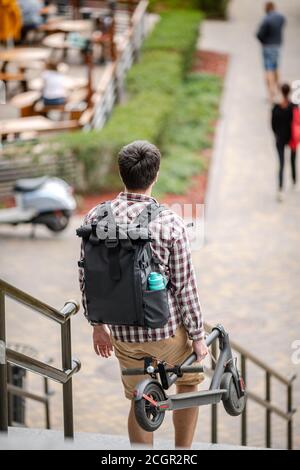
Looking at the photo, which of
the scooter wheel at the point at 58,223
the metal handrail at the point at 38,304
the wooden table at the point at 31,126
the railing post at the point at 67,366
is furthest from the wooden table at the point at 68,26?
the metal handrail at the point at 38,304

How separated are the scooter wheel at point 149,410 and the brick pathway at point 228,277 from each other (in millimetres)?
4406

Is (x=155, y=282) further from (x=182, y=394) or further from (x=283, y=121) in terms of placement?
(x=283, y=121)

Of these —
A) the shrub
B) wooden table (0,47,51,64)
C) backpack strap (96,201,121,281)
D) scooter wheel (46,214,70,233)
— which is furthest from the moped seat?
backpack strap (96,201,121,281)

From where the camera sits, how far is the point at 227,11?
2792cm

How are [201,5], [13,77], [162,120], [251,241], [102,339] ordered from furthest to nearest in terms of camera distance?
[201,5]
[13,77]
[162,120]
[251,241]
[102,339]

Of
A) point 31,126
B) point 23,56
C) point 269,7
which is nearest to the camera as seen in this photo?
point 31,126

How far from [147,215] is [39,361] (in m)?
0.96

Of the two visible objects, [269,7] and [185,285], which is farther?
[269,7]

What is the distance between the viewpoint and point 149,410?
4.73 metres

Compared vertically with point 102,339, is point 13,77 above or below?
above

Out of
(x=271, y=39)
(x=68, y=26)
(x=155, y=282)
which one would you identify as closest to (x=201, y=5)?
(x=68, y=26)

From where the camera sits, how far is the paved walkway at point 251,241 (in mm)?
11586
